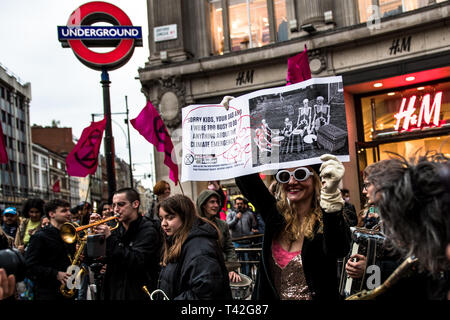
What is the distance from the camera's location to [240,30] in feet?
51.1

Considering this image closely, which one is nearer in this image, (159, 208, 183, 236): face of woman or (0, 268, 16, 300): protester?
(0, 268, 16, 300): protester

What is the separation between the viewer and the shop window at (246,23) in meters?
14.9

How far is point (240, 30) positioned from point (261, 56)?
1.98 metres

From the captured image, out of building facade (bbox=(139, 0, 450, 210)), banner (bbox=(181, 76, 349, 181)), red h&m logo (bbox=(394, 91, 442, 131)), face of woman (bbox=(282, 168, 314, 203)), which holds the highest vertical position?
building facade (bbox=(139, 0, 450, 210))

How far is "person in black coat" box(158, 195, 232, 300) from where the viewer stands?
3.14 m

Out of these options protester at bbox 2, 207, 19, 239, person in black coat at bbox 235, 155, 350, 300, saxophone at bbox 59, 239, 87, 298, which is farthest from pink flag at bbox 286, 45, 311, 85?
protester at bbox 2, 207, 19, 239

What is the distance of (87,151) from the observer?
10508 millimetres

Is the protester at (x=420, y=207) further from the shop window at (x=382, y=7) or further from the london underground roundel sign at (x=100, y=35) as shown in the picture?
the shop window at (x=382, y=7)


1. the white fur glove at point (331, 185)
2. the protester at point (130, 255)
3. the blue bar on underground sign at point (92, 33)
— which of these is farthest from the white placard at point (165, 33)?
the white fur glove at point (331, 185)

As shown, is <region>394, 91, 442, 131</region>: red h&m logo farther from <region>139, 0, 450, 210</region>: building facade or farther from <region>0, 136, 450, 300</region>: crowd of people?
<region>0, 136, 450, 300</region>: crowd of people

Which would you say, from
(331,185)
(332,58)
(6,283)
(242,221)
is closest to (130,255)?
(331,185)

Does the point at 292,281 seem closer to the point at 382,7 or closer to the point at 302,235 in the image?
the point at 302,235

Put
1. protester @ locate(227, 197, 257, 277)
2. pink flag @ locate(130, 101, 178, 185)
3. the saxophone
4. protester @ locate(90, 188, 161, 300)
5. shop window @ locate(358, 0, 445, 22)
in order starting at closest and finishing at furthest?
1. protester @ locate(90, 188, 161, 300)
2. the saxophone
3. pink flag @ locate(130, 101, 178, 185)
4. protester @ locate(227, 197, 257, 277)
5. shop window @ locate(358, 0, 445, 22)
